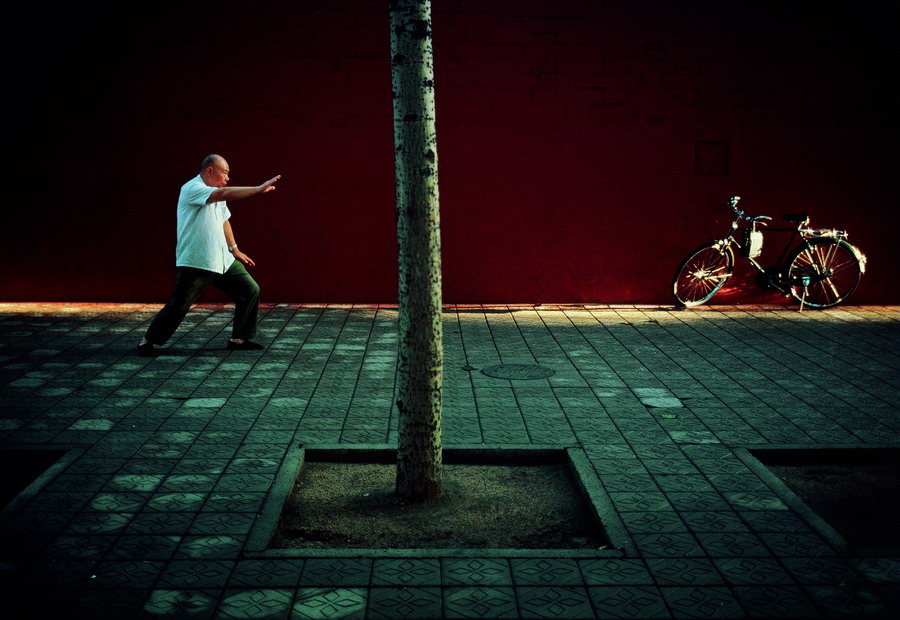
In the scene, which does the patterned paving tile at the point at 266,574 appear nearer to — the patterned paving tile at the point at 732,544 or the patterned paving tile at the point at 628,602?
the patterned paving tile at the point at 628,602

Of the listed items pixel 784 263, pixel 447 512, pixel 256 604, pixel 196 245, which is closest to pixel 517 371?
pixel 447 512

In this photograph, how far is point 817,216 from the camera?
1078 centimetres

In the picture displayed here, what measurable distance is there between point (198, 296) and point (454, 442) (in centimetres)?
368

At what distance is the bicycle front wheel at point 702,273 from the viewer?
1053 cm

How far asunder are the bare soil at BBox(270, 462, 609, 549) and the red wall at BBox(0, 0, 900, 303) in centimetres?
583

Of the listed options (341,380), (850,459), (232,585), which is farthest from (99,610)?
(850,459)

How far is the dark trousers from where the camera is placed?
783 centimetres

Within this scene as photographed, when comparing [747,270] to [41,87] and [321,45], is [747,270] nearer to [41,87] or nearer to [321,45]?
[321,45]

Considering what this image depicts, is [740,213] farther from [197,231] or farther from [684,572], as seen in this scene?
[684,572]

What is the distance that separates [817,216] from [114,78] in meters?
8.93

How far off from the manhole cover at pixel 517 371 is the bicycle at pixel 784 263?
3666mm

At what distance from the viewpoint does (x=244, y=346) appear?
8.21 meters

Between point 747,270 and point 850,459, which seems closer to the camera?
point 850,459

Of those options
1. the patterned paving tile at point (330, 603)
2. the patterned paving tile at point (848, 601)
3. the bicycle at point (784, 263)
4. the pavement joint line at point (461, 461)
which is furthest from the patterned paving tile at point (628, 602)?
the bicycle at point (784, 263)
